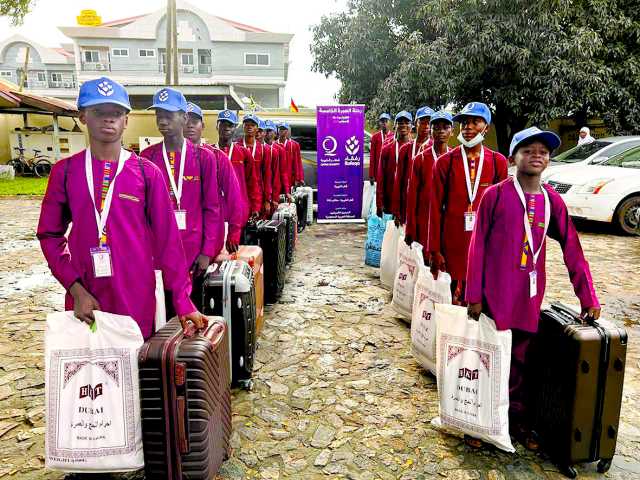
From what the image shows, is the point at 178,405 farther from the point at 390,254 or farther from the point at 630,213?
the point at 630,213

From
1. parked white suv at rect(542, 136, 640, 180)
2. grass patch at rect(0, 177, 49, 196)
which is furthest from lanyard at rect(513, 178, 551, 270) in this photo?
grass patch at rect(0, 177, 49, 196)

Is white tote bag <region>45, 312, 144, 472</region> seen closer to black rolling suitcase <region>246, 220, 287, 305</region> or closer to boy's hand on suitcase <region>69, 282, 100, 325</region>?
boy's hand on suitcase <region>69, 282, 100, 325</region>

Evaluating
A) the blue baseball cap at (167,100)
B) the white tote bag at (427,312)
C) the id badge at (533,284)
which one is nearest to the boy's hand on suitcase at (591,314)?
the id badge at (533,284)

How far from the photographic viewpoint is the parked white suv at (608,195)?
8.91 metres

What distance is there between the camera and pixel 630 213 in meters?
8.99

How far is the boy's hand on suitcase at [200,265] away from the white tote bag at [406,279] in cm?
186

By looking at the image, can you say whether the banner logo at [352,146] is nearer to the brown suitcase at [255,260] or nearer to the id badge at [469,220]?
the brown suitcase at [255,260]

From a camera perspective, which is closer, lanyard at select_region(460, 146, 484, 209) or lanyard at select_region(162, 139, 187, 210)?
lanyard at select_region(162, 139, 187, 210)

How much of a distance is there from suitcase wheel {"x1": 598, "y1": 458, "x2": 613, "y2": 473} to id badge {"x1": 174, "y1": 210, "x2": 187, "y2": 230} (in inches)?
108

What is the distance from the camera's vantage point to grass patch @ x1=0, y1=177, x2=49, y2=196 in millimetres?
15148

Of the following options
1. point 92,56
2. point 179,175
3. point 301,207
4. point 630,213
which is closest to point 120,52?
point 92,56

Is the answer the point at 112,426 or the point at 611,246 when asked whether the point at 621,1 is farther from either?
the point at 112,426

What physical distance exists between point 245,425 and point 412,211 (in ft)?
7.34

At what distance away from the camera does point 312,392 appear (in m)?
3.61
